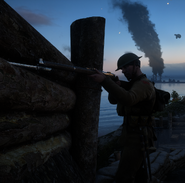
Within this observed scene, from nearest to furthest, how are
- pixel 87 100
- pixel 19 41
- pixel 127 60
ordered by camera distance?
pixel 19 41
pixel 87 100
pixel 127 60

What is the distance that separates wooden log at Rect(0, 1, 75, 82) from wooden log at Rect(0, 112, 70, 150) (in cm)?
55

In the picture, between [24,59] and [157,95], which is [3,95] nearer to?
[24,59]

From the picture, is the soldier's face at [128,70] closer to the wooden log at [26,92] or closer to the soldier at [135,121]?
the soldier at [135,121]

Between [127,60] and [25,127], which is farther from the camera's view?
[127,60]

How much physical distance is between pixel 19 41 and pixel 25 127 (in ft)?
2.66

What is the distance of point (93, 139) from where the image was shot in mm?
2674

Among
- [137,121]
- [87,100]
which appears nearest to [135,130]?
[137,121]

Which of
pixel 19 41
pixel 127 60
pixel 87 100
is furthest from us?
pixel 127 60

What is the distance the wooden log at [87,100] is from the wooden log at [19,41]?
623mm

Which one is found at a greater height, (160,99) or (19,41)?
(19,41)

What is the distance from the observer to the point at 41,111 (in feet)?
6.48

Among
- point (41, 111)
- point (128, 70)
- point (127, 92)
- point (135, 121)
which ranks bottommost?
point (135, 121)

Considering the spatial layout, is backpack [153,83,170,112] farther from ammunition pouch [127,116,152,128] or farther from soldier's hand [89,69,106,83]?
soldier's hand [89,69,106,83]

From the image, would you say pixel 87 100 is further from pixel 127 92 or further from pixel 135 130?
pixel 135 130
